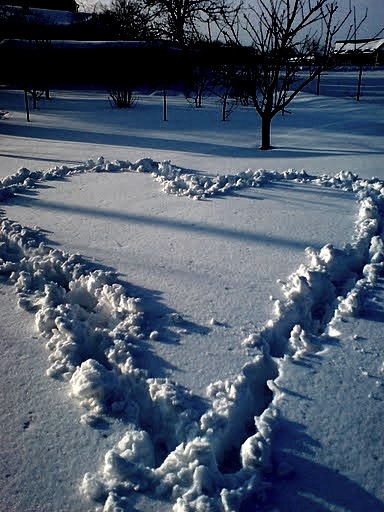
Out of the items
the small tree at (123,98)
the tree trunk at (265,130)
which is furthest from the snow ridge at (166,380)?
the small tree at (123,98)

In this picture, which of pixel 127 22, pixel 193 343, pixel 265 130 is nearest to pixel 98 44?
pixel 127 22

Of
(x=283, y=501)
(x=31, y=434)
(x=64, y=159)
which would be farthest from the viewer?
(x=64, y=159)

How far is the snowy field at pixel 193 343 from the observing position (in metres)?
1.51

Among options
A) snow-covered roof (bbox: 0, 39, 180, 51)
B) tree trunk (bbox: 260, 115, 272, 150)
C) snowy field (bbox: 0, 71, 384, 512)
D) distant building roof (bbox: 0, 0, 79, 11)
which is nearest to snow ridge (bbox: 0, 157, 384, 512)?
snowy field (bbox: 0, 71, 384, 512)

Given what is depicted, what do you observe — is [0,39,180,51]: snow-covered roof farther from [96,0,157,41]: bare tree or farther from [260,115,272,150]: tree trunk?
[260,115,272,150]: tree trunk

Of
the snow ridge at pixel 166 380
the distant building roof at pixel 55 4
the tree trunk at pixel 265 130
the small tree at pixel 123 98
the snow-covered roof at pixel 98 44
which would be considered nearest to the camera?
the snow ridge at pixel 166 380

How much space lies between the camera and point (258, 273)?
9.61ft

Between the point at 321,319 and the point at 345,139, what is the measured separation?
597cm

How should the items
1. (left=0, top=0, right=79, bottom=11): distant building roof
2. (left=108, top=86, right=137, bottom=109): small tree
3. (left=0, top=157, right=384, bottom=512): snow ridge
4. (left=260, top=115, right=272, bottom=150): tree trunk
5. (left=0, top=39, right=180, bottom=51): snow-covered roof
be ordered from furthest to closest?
(left=0, top=0, right=79, bottom=11): distant building roof → (left=0, top=39, right=180, bottom=51): snow-covered roof → (left=108, top=86, right=137, bottom=109): small tree → (left=260, top=115, right=272, bottom=150): tree trunk → (left=0, top=157, right=384, bottom=512): snow ridge

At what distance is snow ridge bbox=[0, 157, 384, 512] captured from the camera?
1.48 metres

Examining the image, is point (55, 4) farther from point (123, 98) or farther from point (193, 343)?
point (193, 343)

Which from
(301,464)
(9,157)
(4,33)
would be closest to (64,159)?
(9,157)

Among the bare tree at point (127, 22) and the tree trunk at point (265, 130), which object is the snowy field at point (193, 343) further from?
the bare tree at point (127, 22)

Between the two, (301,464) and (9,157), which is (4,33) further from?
(301,464)
